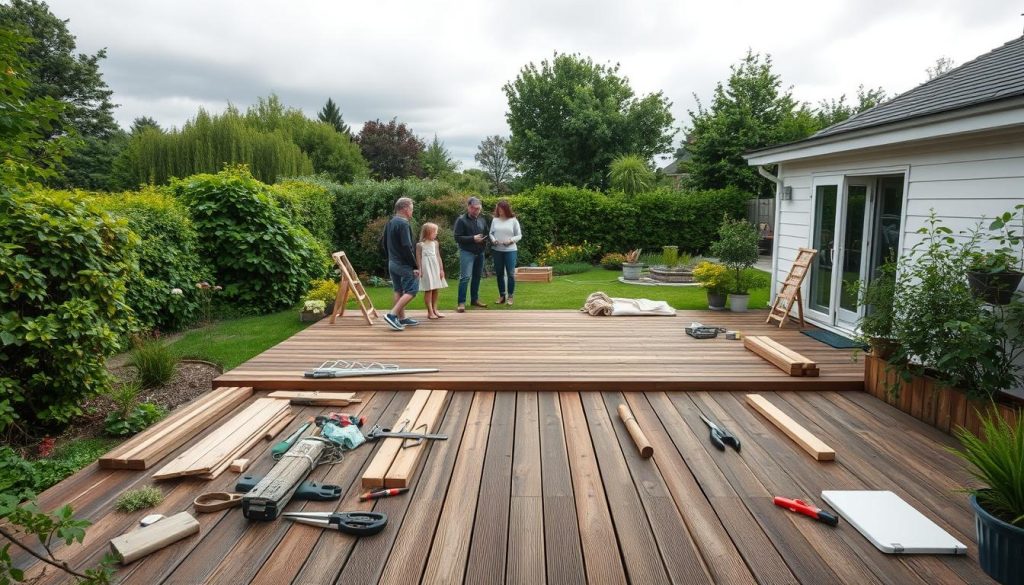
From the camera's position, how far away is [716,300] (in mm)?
8406

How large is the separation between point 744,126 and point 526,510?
18247 millimetres

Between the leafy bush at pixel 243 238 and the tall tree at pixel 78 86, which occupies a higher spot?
the tall tree at pixel 78 86

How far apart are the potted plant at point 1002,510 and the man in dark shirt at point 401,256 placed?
551cm

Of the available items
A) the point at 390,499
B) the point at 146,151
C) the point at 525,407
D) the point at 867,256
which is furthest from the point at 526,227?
the point at 146,151

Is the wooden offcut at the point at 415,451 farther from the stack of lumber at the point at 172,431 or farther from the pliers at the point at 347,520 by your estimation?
the stack of lumber at the point at 172,431

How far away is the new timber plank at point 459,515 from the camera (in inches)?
93.0

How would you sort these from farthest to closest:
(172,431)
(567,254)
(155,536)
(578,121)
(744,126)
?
(578,121), (744,126), (567,254), (172,431), (155,536)

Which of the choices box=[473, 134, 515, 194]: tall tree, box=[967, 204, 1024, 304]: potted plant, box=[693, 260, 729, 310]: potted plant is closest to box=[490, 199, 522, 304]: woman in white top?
box=[693, 260, 729, 310]: potted plant

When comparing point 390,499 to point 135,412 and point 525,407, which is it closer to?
point 525,407

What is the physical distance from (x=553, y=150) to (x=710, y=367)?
2472 centimetres

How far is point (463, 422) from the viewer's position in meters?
4.11

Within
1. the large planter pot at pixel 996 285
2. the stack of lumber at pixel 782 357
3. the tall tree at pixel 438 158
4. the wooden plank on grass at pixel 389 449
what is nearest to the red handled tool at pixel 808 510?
the wooden plank on grass at pixel 389 449

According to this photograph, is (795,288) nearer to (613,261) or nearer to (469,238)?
(469,238)

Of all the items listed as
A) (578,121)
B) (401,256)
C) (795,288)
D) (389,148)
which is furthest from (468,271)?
(389,148)
